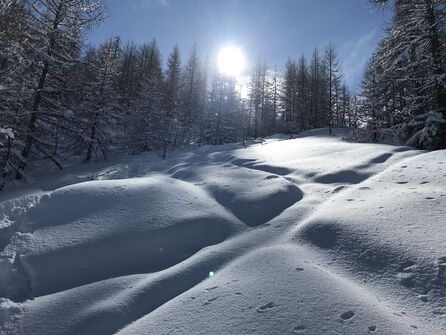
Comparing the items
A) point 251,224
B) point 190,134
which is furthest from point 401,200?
point 190,134

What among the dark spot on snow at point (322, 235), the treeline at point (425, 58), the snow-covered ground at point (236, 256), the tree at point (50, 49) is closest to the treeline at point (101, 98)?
the tree at point (50, 49)

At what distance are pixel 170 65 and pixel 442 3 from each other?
3939cm

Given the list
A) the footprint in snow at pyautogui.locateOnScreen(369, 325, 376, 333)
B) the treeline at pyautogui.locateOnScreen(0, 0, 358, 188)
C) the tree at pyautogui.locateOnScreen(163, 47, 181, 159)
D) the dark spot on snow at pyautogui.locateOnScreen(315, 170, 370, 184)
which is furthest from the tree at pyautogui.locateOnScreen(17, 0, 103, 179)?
the footprint in snow at pyautogui.locateOnScreen(369, 325, 376, 333)

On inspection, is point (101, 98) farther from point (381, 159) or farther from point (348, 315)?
point (348, 315)

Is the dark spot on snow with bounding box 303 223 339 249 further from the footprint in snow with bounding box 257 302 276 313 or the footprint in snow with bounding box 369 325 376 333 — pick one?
the footprint in snow with bounding box 369 325 376 333

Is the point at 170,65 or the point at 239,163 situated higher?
the point at 170,65

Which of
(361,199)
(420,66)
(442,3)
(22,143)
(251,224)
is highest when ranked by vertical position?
(442,3)

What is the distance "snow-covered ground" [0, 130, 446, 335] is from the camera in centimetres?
358

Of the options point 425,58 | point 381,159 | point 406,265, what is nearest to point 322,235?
point 406,265

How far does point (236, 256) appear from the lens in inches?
208

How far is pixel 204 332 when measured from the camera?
349 cm

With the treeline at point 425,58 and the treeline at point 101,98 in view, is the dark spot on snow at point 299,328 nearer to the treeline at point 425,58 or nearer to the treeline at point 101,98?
the treeline at point 101,98

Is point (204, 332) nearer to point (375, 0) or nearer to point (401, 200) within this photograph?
point (401, 200)

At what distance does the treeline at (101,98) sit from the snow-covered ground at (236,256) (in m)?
3.39
